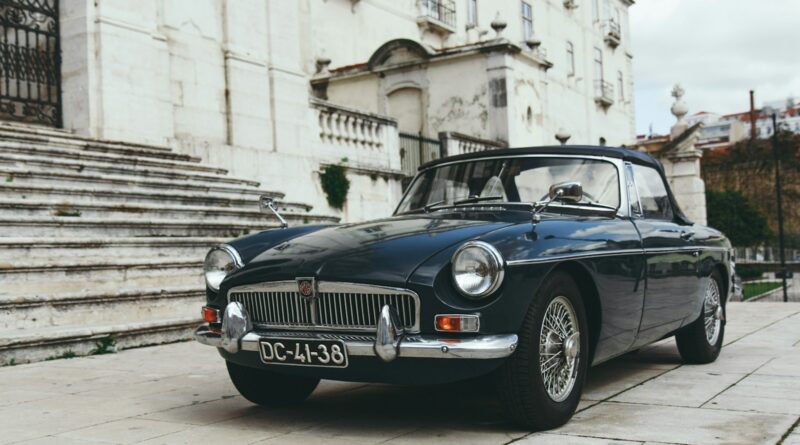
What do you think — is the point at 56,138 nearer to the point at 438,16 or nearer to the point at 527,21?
the point at 438,16

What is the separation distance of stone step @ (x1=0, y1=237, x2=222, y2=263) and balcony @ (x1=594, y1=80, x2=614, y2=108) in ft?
103

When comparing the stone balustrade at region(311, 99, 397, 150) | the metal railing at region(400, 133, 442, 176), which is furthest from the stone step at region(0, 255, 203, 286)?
the metal railing at region(400, 133, 442, 176)

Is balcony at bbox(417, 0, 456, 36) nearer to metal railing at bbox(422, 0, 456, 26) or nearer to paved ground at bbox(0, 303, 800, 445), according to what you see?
metal railing at bbox(422, 0, 456, 26)

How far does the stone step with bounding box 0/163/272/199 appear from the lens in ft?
28.7

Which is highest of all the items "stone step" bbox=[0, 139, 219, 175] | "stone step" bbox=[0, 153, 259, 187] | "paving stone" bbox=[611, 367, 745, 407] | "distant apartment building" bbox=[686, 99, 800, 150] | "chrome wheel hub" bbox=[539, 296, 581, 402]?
"distant apartment building" bbox=[686, 99, 800, 150]

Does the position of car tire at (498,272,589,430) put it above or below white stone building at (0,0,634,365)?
below

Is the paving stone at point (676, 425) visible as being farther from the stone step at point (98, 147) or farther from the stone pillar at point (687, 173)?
the stone pillar at point (687, 173)

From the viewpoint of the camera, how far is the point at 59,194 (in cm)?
886

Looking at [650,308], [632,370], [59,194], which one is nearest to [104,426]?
[650,308]

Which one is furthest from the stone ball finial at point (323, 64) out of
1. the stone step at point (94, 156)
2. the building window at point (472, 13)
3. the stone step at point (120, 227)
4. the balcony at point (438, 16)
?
the stone step at point (120, 227)

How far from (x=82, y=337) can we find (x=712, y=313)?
4.87 m

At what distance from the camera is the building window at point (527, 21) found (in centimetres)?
3228

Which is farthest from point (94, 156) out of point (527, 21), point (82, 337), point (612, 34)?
point (612, 34)

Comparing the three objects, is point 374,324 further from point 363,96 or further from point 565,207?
point 363,96
